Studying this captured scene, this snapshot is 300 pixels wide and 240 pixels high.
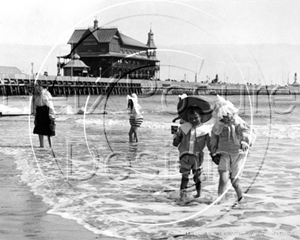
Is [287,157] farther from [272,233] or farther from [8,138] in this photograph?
[8,138]

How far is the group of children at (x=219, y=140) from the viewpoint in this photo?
5277 mm

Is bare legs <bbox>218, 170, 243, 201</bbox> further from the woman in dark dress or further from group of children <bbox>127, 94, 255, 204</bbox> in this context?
the woman in dark dress

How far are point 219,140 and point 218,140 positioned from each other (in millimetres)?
12

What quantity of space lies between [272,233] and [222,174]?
99 cm

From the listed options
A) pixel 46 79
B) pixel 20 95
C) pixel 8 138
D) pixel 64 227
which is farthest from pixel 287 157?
pixel 46 79

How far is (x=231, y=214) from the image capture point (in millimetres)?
5055

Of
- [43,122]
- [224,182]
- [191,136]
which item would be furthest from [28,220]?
[43,122]

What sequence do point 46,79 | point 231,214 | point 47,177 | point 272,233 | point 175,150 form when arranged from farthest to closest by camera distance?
point 46,79
point 175,150
point 47,177
point 231,214
point 272,233

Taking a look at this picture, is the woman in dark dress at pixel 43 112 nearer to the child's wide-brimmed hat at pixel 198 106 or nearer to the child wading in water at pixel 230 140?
the child's wide-brimmed hat at pixel 198 106

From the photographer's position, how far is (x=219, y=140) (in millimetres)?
5352

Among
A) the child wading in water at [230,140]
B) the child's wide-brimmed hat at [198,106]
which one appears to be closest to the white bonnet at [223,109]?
the child wading in water at [230,140]

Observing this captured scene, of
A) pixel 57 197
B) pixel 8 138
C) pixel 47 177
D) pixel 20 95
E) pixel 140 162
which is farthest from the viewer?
pixel 20 95

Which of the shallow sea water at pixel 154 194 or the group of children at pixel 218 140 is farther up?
the group of children at pixel 218 140

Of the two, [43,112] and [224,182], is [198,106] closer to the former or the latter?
[224,182]
